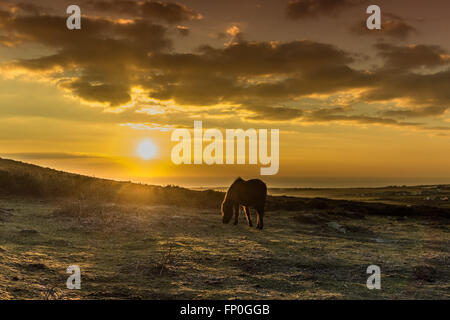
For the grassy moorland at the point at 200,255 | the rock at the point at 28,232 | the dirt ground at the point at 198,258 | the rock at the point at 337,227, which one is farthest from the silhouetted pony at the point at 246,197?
the rock at the point at 28,232

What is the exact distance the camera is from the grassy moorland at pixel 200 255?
321 inches

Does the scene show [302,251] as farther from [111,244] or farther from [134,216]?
[134,216]

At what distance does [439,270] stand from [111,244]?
10847mm

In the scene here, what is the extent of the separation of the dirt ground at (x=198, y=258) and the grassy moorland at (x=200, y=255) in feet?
0.11

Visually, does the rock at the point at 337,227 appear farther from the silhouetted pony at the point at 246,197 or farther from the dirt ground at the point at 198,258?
the silhouetted pony at the point at 246,197

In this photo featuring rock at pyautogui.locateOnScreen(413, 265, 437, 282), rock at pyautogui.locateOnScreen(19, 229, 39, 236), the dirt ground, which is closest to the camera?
the dirt ground

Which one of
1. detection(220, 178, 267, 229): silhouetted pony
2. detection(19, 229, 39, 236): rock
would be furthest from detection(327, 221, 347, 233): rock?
detection(19, 229, 39, 236): rock

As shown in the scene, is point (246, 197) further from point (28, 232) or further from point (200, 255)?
point (28, 232)

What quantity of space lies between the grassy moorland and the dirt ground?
0.11ft

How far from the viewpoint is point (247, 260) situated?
11.0 meters

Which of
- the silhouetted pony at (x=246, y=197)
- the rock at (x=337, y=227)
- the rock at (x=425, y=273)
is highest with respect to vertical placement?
the silhouetted pony at (x=246, y=197)

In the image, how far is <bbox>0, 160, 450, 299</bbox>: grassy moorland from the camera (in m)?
8.16

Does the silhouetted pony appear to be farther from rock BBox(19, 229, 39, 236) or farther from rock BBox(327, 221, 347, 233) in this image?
rock BBox(19, 229, 39, 236)
